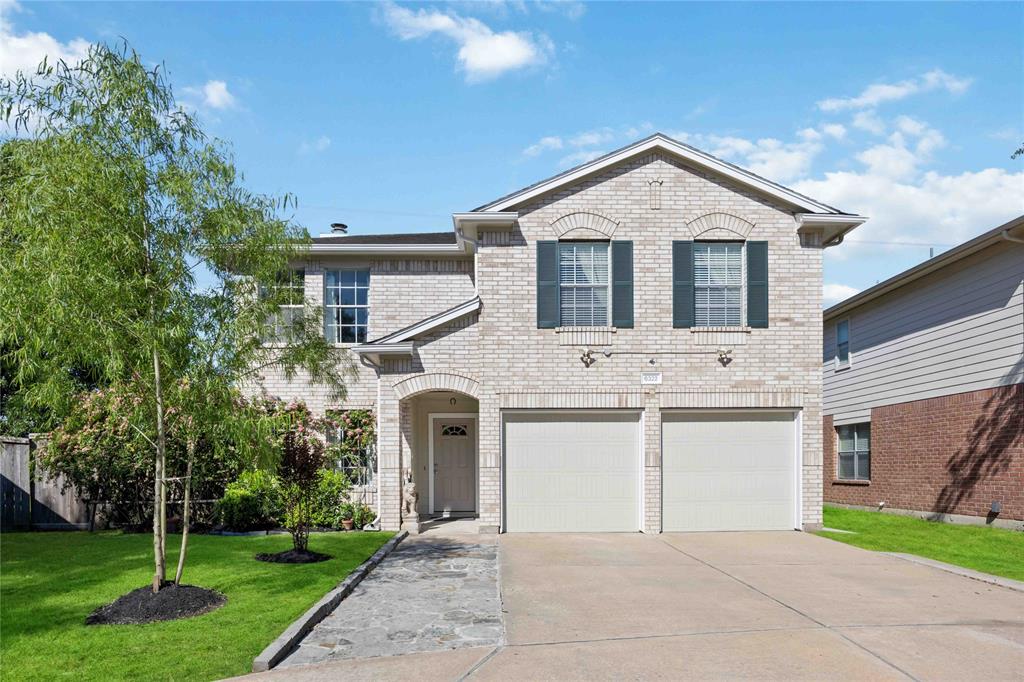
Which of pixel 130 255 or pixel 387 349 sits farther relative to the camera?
pixel 387 349

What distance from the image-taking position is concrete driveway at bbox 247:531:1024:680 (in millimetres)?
6520

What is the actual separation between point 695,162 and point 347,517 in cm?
992

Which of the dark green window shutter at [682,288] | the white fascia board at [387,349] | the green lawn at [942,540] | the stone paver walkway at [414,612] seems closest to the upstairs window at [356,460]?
the white fascia board at [387,349]

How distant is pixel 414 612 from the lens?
8.68 metres

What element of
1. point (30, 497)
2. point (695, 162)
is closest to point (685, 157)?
point (695, 162)

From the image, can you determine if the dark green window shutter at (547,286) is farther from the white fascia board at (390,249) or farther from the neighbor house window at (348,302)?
the neighbor house window at (348,302)

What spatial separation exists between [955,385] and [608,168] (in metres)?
9.55

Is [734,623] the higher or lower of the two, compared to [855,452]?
lower

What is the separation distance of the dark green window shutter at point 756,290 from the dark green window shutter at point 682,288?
1.12 m

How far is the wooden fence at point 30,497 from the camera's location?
645 inches

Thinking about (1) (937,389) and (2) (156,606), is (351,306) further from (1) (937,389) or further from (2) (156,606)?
(1) (937,389)

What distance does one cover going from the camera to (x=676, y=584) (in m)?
10.2

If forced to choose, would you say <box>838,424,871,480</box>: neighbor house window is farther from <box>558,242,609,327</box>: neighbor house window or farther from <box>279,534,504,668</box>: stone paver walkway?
<box>279,534,504,668</box>: stone paver walkway

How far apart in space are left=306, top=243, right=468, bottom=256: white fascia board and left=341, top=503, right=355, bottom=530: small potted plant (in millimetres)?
5490
